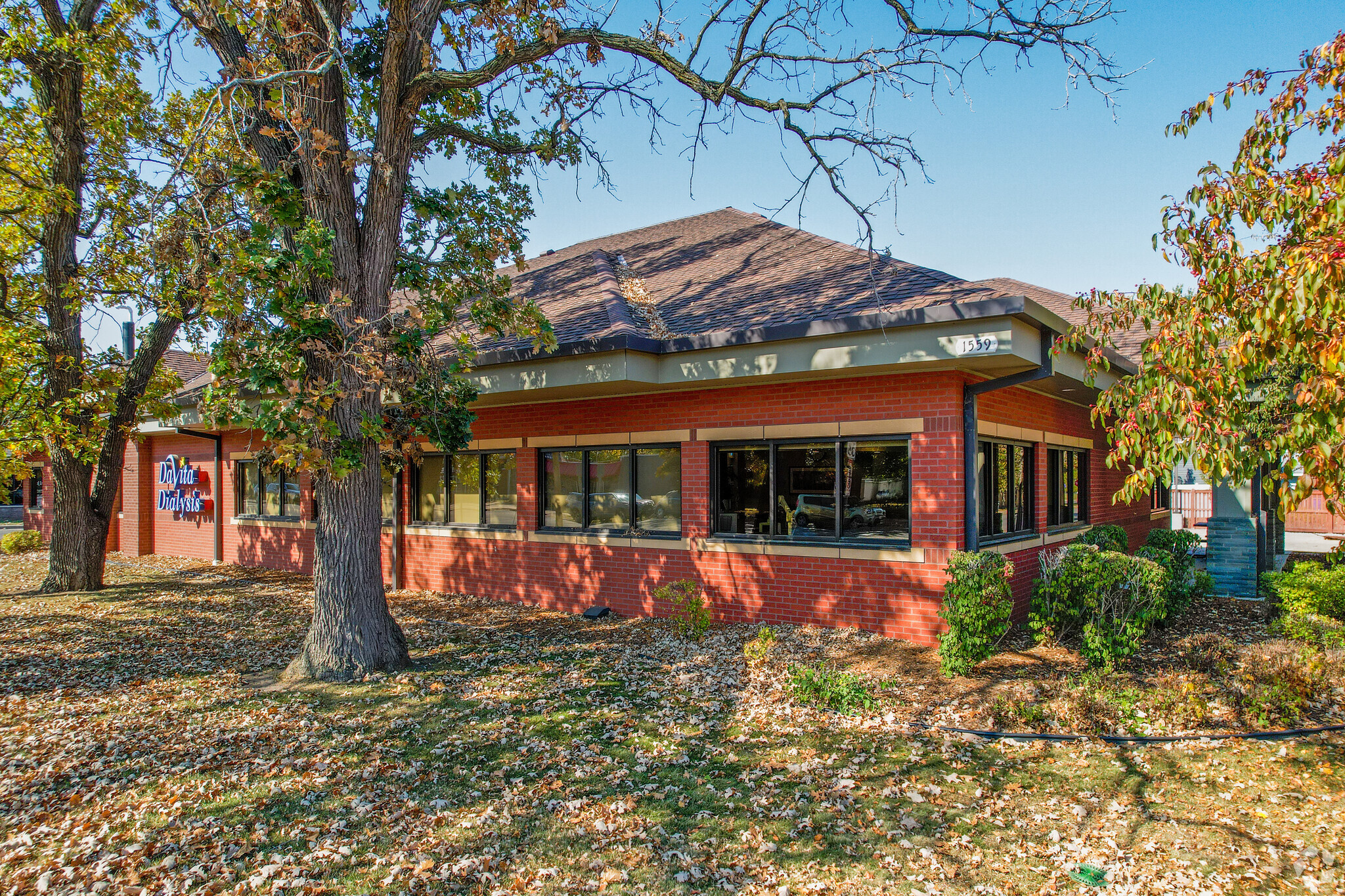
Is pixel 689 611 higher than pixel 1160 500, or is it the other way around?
pixel 1160 500

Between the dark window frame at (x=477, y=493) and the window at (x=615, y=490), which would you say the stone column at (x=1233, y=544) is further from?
the dark window frame at (x=477, y=493)

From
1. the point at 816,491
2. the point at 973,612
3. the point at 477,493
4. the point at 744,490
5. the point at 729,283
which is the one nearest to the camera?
the point at 973,612

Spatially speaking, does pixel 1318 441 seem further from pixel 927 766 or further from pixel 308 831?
pixel 308 831

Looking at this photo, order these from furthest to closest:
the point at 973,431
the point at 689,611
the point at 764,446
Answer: the point at 764,446
the point at 689,611
the point at 973,431

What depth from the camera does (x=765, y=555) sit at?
31.6ft

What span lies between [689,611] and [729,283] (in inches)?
202

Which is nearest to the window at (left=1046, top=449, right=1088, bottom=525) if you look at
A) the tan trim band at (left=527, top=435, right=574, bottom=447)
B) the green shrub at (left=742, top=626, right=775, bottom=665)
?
the green shrub at (left=742, top=626, right=775, bottom=665)

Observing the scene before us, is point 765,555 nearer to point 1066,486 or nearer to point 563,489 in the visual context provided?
point 563,489

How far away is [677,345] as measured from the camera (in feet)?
30.4

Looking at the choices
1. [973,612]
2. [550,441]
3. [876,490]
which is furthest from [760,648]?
[550,441]

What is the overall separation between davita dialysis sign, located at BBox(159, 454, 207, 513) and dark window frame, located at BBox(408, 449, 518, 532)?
805 centimetres

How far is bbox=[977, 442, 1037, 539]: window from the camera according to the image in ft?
30.8

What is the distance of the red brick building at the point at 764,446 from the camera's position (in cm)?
836

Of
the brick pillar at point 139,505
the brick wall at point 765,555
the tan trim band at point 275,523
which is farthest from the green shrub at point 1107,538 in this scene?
the brick pillar at point 139,505
